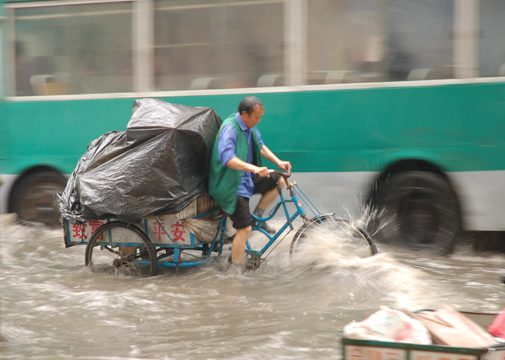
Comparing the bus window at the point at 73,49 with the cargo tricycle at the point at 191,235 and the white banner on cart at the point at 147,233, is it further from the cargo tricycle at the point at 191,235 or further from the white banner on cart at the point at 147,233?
the cargo tricycle at the point at 191,235

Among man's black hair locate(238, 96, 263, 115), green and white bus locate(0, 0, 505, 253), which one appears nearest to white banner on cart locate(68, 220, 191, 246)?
man's black hair locate(238, 96, 263, 115)

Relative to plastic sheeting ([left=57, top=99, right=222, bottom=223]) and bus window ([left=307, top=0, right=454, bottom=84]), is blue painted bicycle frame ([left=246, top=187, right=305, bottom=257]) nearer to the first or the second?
plastic sheeting ([left=57, top=99, right=222, bottom=223])

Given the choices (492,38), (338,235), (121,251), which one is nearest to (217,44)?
(121,251)

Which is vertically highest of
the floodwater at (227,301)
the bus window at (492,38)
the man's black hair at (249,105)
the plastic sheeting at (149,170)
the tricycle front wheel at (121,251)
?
the bus window at (492,38)

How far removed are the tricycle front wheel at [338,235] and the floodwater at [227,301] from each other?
0.08 m

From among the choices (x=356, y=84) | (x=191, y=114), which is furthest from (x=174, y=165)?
(x=356, y=84)

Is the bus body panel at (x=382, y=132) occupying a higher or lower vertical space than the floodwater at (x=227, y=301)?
higher

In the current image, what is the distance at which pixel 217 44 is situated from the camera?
6410mm

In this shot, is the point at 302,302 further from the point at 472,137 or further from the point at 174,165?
the point at 472,137

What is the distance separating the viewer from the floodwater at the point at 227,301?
3658 mm

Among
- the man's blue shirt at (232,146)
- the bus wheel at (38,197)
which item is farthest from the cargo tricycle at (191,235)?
the bus wheel at (38,197)

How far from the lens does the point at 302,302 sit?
14.9 feet

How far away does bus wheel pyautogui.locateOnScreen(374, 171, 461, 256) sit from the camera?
5.87 metres

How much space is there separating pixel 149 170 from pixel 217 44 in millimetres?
2236
